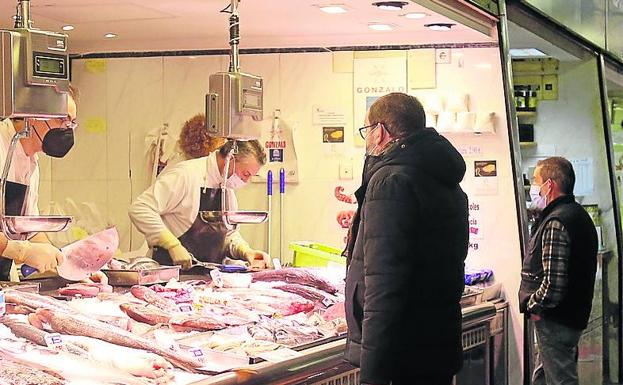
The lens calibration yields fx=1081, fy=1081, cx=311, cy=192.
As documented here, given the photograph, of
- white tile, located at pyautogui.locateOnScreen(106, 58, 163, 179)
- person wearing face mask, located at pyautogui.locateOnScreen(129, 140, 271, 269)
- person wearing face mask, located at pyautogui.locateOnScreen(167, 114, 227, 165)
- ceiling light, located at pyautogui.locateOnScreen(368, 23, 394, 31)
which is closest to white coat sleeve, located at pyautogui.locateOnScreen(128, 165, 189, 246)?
person wearing face mask, located at pyautogui.locateOnScreen(129, 140, 271, 269)

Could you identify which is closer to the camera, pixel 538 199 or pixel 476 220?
pixel 538 199

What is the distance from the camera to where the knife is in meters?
5.30

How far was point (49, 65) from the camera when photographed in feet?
11.8

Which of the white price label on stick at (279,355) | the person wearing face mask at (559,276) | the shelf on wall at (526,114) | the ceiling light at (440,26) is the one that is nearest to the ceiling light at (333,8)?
the ceiling light at (440,26)

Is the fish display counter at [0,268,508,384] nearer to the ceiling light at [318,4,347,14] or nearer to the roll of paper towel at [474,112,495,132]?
the ceiling light at [318,4,347,14]

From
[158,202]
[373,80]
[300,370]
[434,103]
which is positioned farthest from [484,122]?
[300,370]

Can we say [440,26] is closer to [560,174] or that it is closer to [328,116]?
[328,116]

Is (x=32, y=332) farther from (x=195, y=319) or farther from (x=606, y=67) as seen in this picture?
(x=606, y=67)

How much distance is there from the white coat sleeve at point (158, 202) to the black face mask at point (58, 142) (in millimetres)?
544

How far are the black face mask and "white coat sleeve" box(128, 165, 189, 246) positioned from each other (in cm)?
54

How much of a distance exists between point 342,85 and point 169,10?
5.23ft

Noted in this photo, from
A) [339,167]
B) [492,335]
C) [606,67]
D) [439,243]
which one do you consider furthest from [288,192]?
[606,67]

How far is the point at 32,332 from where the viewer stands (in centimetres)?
394

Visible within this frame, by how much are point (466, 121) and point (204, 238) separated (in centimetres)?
178
